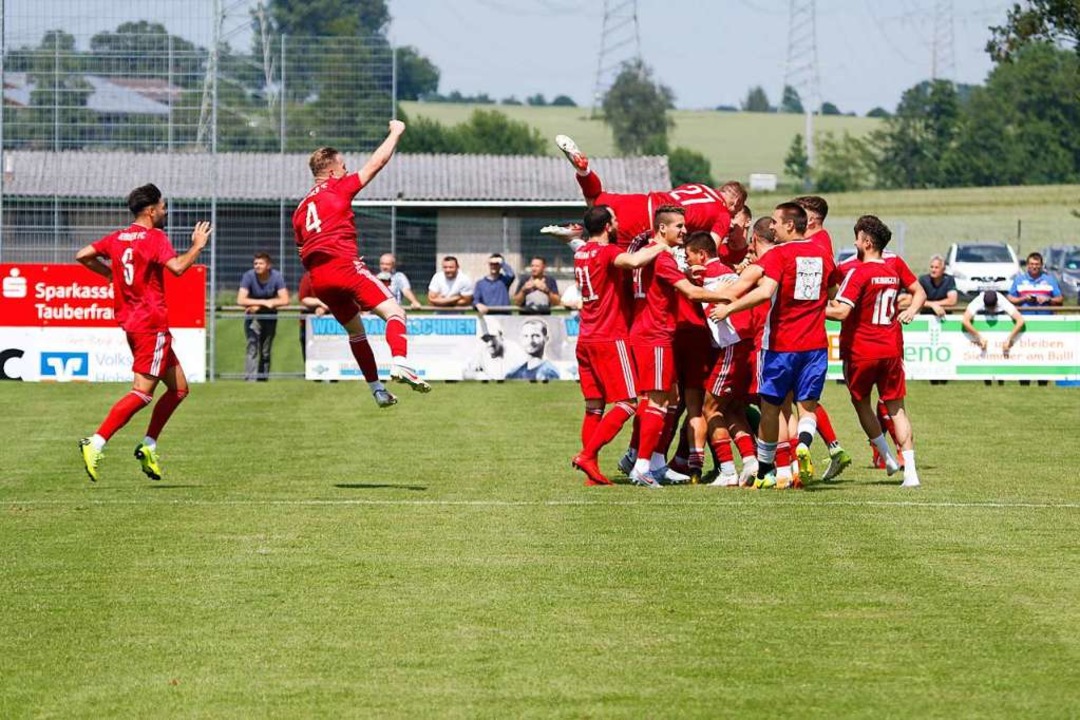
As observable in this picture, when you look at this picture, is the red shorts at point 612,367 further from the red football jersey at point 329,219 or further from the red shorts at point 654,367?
the red football jersey at point 329,219

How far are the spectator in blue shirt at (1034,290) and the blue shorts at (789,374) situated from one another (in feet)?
49.5

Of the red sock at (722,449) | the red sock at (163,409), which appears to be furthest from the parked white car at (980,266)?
the red sock at (163,409)

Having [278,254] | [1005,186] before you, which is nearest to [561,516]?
[278,254]

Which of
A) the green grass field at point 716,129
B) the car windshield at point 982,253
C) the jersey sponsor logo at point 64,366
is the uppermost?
the green grass field at point 716,129

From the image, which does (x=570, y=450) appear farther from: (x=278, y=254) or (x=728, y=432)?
(x=278, y=254)

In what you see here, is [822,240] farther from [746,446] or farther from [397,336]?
[397,336]

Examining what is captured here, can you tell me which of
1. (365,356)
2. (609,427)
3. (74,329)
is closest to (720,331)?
(609,427)

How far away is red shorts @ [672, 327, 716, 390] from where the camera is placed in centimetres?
1379

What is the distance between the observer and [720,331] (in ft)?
44.6

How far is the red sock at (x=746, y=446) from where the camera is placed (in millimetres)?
13750

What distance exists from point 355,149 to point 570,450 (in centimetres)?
2033

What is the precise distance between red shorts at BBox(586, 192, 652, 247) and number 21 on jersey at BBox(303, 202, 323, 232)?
2.37 metres

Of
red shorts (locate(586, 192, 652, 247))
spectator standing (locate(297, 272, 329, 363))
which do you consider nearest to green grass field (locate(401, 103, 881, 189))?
spectator standing (locate(297, 272, 329, 363))

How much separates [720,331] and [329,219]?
10.2 ft
